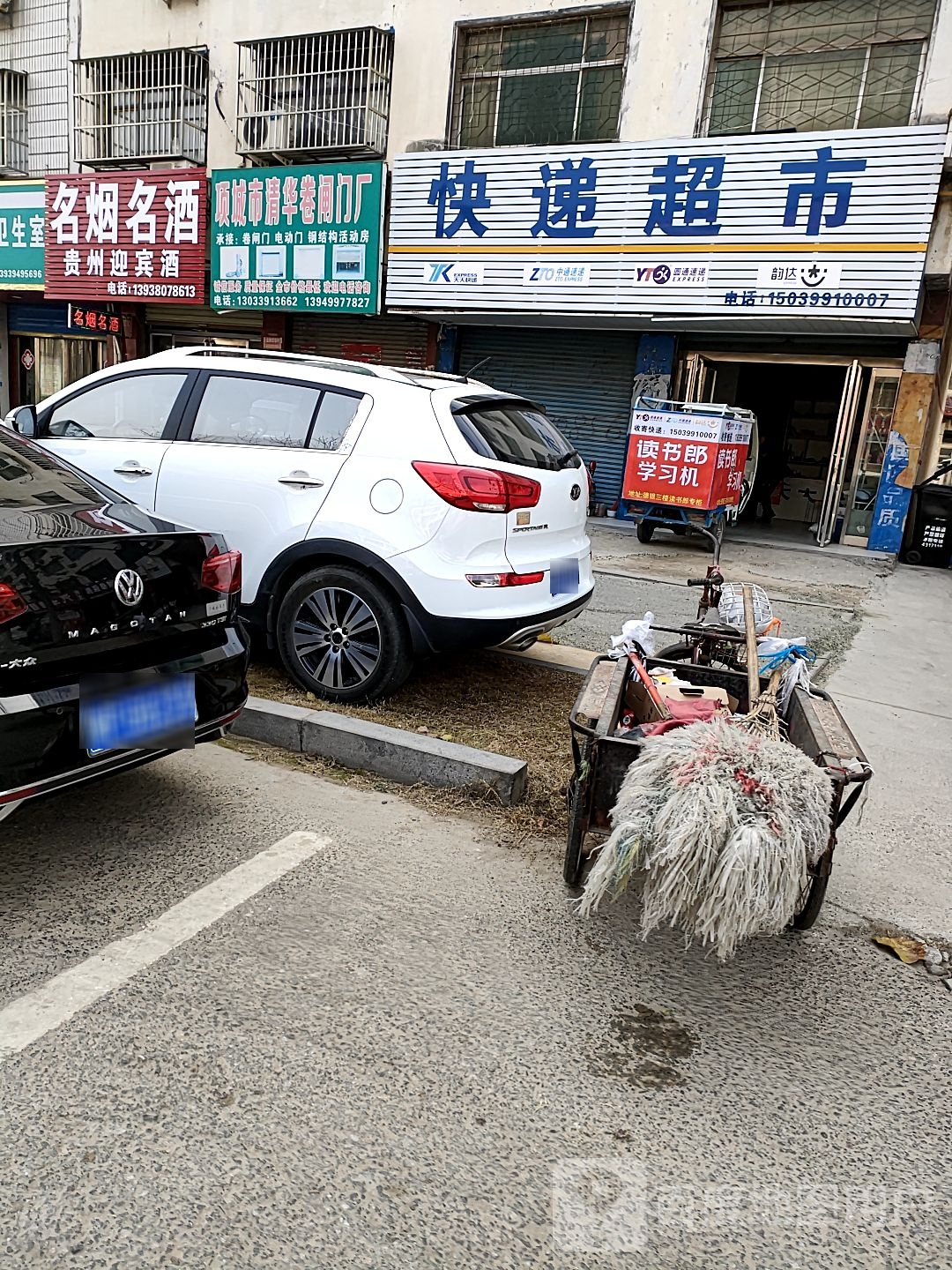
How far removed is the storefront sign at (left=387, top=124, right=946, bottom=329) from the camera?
36.3ft

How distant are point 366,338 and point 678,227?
6237 mm

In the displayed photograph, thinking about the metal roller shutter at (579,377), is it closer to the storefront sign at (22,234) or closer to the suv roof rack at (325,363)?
the storefront sign at (22,234)

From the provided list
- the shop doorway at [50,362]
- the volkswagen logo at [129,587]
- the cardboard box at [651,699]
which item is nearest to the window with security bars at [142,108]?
the shop doorway at [50,362]

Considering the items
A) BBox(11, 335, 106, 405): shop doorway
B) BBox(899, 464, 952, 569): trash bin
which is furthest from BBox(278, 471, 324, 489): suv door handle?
BBox(11, 335, 106, 405): shop doorway

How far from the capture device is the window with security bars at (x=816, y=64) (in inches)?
460

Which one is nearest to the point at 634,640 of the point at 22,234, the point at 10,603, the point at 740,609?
the point at 740,609

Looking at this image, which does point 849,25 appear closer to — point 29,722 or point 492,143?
point 492,143

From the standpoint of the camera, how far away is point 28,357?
19906mm

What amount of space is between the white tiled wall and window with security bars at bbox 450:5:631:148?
8388 mm

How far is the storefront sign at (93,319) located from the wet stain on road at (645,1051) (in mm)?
17712

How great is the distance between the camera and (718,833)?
251 cm

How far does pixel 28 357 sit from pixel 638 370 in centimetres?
1363

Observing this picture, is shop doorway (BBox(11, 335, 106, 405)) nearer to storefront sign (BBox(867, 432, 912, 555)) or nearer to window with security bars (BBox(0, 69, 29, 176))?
window with security bars (BBox(0, 69, 29, 176))

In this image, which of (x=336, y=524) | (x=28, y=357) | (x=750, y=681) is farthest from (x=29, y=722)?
(x=28, y=357)
